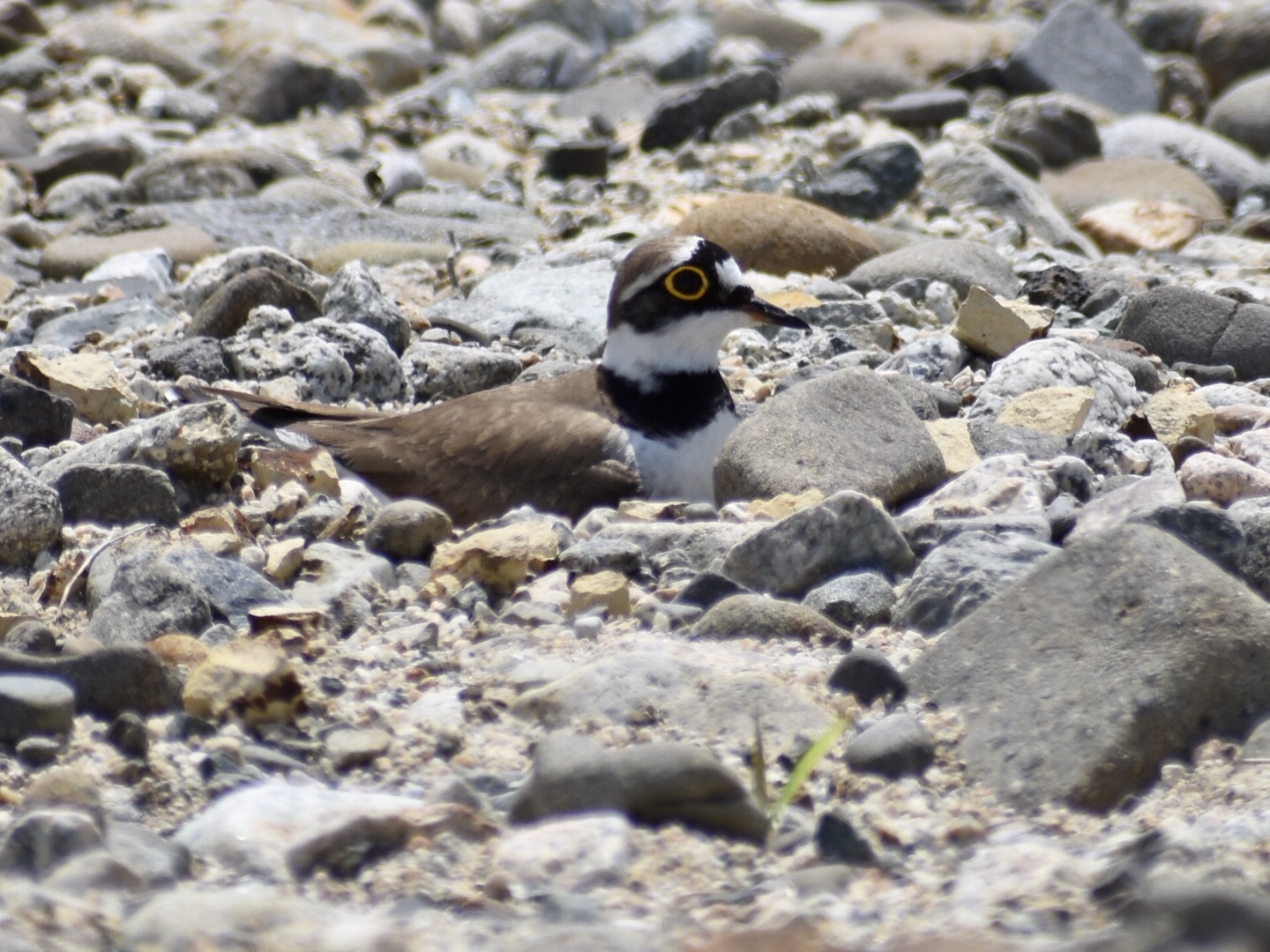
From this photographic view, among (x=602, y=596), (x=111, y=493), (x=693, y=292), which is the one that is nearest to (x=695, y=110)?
(x=693, y=292)

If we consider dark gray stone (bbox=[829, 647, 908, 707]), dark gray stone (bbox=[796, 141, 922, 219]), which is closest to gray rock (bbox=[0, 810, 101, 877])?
dark gray stone (bbox=[829, 647, 908, 707])

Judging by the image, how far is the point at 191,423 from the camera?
511 centimetres

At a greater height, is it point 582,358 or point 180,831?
point 180,831

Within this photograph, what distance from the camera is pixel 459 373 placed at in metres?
6.60

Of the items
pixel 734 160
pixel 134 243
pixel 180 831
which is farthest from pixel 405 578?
pixel 734 160

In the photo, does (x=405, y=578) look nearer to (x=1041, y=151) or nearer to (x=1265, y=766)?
(x=1265, y=766)

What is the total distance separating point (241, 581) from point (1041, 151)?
8.01m

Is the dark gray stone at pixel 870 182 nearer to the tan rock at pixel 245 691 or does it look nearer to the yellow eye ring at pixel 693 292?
the yellow eye ring at pixel 693 292

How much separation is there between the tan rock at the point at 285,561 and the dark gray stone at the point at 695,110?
7.08m

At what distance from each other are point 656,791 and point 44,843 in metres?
0.97

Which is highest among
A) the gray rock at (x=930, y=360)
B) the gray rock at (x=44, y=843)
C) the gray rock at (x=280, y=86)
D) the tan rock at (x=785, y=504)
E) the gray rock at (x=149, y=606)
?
the gray rock at (x=44, y=843)

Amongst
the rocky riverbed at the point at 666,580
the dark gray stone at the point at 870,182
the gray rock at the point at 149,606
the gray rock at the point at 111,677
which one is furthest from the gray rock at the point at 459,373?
the gray rock at the point at 111,677

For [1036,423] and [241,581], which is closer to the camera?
[241,581]

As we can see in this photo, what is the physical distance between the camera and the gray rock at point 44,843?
8.22 feet
